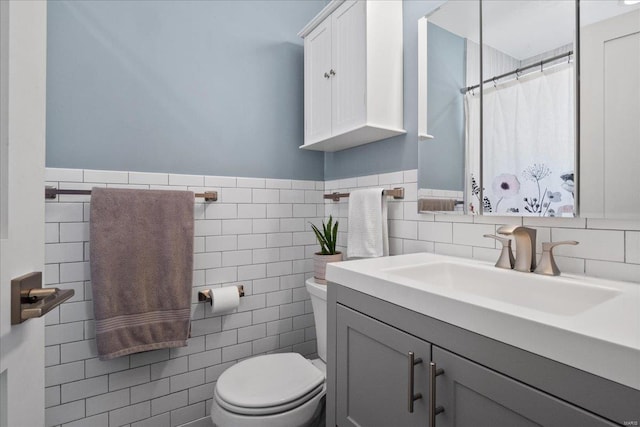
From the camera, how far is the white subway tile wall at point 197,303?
1360 mm

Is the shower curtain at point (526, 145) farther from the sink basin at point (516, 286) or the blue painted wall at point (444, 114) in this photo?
the sink basin at point (516, 286)

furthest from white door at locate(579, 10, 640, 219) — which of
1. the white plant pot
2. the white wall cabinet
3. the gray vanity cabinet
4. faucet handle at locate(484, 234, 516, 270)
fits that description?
the white plant pot

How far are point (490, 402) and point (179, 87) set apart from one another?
177 cm

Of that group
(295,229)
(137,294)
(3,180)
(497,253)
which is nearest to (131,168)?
(137,294)

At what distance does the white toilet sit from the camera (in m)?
1.20

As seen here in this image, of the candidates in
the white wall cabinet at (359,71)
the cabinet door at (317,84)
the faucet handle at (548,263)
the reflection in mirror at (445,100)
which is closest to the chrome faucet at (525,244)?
the faucet handle at (548,263)

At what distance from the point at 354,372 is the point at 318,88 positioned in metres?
1.41

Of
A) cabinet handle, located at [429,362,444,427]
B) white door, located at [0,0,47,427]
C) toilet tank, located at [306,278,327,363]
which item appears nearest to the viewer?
white door, located at [0,0,47,427]

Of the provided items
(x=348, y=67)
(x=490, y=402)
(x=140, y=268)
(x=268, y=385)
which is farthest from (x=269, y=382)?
(x=348, y=67)

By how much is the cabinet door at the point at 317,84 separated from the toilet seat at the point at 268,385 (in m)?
1.15

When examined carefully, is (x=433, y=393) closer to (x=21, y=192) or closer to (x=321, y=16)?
(x=21, y=192)

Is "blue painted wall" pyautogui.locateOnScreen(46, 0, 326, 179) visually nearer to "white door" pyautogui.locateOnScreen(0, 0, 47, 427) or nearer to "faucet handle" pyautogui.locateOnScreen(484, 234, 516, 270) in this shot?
"white door" pyautogui.locateOnScreen(0, 0, 47, 427)

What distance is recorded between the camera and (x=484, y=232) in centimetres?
122

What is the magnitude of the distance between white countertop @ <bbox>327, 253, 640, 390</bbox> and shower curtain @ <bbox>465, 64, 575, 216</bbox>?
0.29 m
